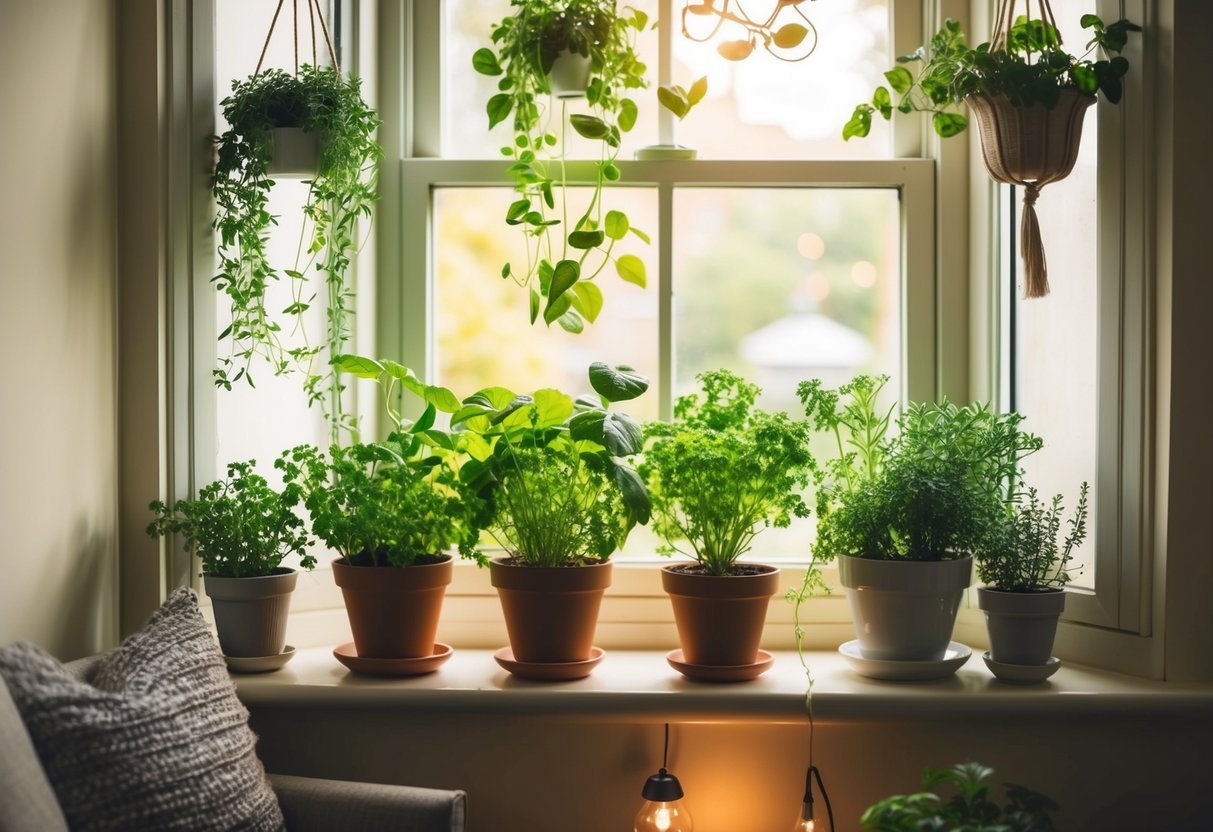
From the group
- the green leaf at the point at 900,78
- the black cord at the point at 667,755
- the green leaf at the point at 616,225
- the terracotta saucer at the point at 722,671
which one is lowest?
the black cord at the point at 667,755

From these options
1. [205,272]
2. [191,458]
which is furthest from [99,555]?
[205,272]

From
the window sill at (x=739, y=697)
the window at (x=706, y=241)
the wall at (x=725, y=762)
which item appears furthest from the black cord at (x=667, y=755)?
the window at (x=706, y=241)

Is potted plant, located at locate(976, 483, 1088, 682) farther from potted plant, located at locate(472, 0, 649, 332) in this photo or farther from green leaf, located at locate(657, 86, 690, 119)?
green leaf, located at locate(657, 86, 690, 119)

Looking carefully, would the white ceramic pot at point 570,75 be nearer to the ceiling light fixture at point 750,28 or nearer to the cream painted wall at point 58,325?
the ceiling light fixture at point 750,28

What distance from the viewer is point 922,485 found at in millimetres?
1821

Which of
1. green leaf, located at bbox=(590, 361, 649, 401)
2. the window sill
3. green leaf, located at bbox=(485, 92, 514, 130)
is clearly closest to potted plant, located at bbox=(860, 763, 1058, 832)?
the window sill

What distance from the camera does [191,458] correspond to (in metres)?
1.85

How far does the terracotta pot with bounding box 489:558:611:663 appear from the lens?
185cm

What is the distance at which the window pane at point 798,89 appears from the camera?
223 cm

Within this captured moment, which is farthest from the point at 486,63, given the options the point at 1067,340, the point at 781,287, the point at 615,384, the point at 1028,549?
the point at 1028,549

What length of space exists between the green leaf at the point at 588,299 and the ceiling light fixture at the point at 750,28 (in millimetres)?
531

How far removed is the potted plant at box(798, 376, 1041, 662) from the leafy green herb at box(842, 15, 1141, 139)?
22.2 inches

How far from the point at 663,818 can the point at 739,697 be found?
253 millimetres

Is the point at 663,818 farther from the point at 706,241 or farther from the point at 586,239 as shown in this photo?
the point at 706,241
